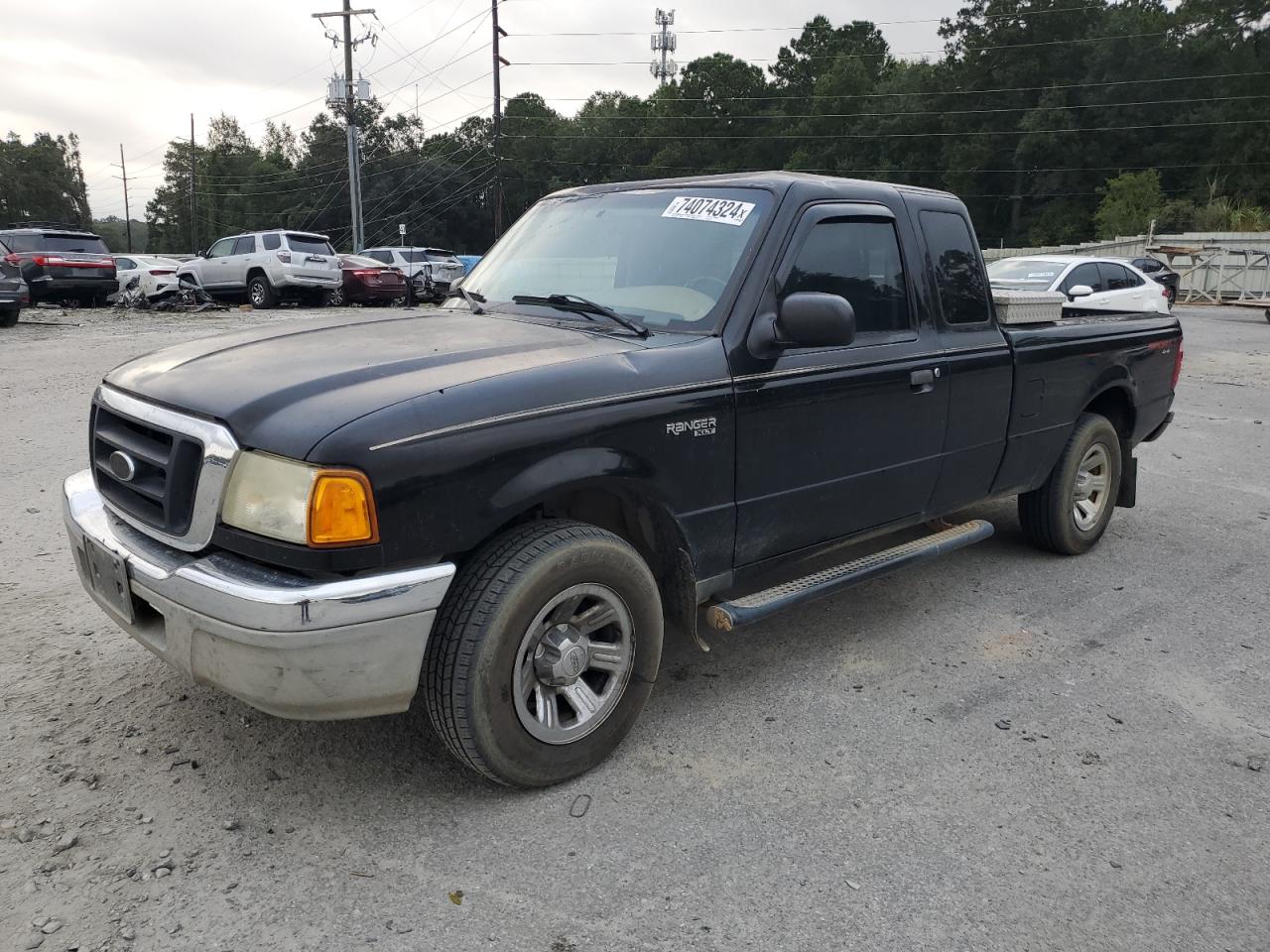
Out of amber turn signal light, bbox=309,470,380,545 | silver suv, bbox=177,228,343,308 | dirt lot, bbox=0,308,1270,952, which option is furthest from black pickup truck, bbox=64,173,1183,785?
silver suv, bbox=177,228,343,308

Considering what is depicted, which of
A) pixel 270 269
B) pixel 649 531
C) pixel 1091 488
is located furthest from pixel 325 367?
pixel 270 269

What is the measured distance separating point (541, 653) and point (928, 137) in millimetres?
75188

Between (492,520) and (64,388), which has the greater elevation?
(492,520)

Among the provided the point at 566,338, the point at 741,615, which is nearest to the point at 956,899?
the point at 741,615

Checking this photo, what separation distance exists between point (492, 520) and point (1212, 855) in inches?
88.3

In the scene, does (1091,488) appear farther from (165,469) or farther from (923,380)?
(165,469)

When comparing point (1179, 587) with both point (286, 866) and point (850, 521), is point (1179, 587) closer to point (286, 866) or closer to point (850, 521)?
point (850, 521)

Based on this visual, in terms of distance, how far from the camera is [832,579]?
363 centimetres

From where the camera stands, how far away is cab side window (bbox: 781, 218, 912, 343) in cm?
351

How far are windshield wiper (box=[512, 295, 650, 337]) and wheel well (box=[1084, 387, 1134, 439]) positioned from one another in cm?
319

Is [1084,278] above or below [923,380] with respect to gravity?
above

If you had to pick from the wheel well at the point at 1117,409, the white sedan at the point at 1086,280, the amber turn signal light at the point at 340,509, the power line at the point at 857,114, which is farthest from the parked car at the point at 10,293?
the power line at the point at 857,114

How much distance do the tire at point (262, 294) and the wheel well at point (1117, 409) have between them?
1958 cm

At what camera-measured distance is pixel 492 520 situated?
2.62 meters
